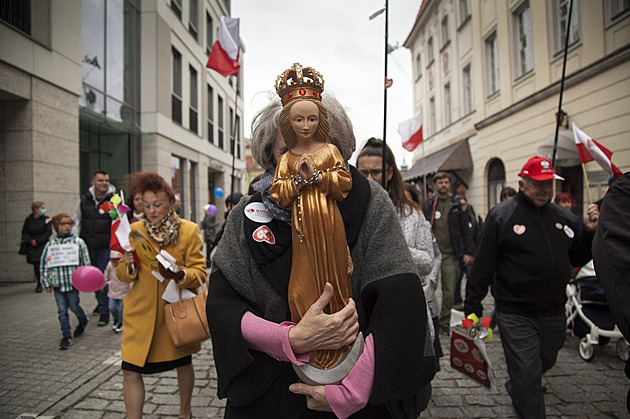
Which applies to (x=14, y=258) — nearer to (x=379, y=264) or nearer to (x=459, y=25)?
(x=379, y=264)

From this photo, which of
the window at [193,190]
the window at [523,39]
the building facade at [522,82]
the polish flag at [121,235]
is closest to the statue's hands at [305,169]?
the polish flag at [121,235]

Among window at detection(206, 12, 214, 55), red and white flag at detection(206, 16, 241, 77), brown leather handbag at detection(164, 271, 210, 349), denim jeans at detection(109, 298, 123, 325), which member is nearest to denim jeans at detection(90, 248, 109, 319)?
denim jeans at detection(109, 298, 123, 325)

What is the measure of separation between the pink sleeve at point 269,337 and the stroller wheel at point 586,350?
14.9 feet

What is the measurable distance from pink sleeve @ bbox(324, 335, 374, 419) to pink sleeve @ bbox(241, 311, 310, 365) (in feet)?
0.42

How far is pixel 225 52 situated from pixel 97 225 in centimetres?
453

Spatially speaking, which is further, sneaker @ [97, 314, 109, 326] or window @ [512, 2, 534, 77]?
sneaker @ [97, 314, 109, 326]

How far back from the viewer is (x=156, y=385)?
12.5ft

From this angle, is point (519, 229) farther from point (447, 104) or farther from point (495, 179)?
point (447, 104)

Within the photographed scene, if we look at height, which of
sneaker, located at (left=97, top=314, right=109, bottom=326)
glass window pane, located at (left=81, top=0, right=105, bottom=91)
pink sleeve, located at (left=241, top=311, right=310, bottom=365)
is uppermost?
glass window pane, located at (left=81, top=0, right=105, bottom=91)

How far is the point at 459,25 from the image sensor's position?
6.75 metres

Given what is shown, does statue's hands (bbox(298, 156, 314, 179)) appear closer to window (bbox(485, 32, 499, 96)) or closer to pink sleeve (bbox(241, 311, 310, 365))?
pink sleeve (bbox(241, 311, 310, 365))

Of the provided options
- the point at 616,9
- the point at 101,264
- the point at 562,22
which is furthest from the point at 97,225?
the point at 562,22

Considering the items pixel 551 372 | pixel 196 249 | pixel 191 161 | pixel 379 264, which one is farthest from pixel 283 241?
pixel 191 161

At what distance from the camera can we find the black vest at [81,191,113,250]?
579 centimetres
